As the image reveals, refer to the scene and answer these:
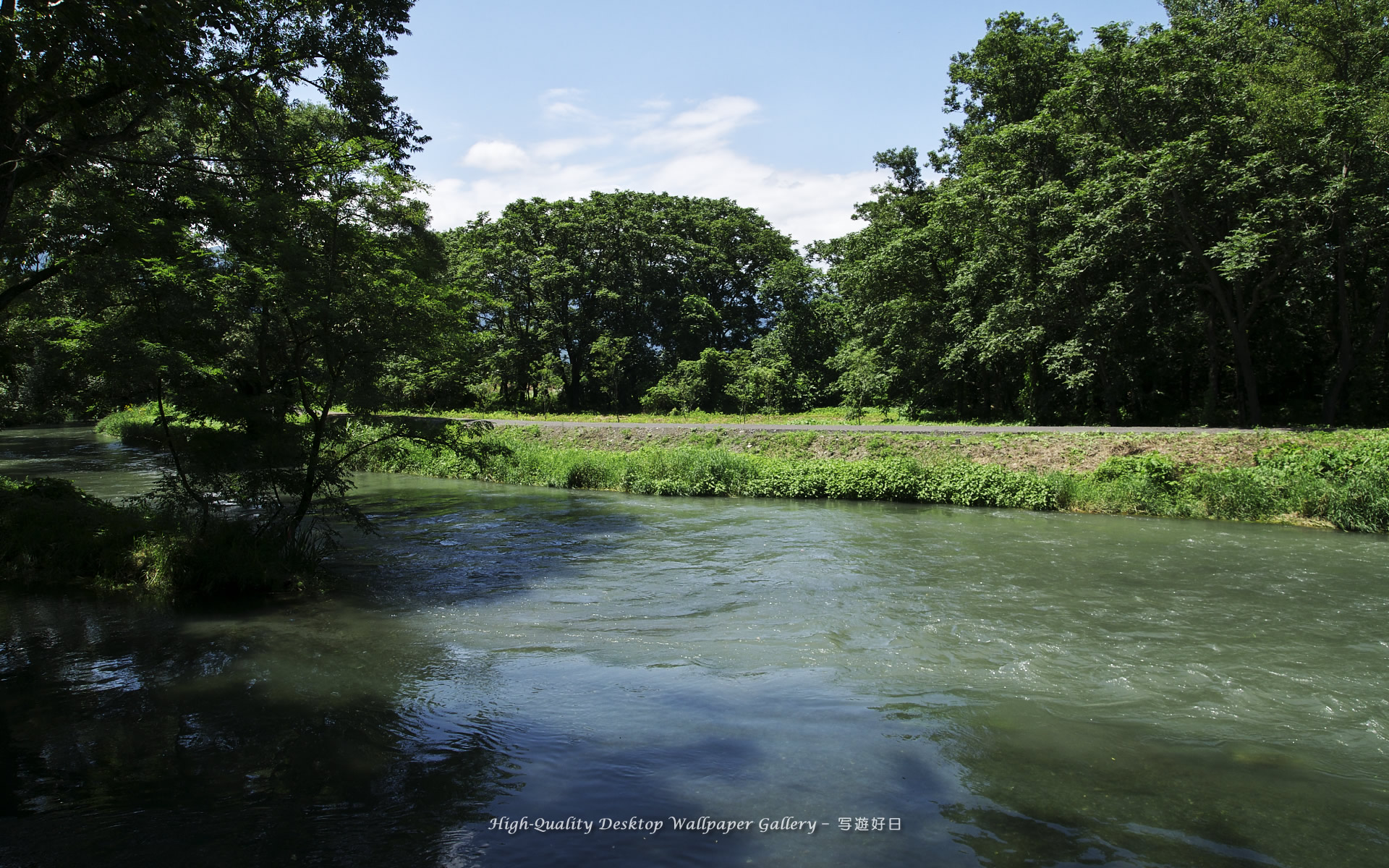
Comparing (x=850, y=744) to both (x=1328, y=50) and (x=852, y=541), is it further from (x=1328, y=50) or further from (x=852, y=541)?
(x=1328, y=50)

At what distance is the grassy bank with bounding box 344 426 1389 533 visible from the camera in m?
15.8

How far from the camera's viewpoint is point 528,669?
316 inches

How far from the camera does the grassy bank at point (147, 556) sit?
10664mm

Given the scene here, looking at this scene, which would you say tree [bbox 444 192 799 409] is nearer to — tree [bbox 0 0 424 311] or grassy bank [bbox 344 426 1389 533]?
grassy bank [bbox 344 426 1389 533]

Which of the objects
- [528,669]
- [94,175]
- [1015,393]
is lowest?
[528,669]

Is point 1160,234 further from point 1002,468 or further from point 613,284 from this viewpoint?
point 613,284

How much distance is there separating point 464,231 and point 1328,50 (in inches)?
1878

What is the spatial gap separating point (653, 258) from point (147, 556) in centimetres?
4486

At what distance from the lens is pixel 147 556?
10844mm

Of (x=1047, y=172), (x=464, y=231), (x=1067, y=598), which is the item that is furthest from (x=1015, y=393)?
(x=464, y=231)

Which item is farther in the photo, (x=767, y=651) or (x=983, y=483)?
(x=983, y=483)

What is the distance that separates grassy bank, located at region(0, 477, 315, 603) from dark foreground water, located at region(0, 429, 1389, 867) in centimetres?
62

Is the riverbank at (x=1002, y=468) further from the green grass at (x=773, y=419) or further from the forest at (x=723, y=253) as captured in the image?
the green grass at (x=773, y=419)

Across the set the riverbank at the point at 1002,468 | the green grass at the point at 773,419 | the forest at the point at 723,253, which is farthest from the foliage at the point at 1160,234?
the riverbank at the point at 1002,468
